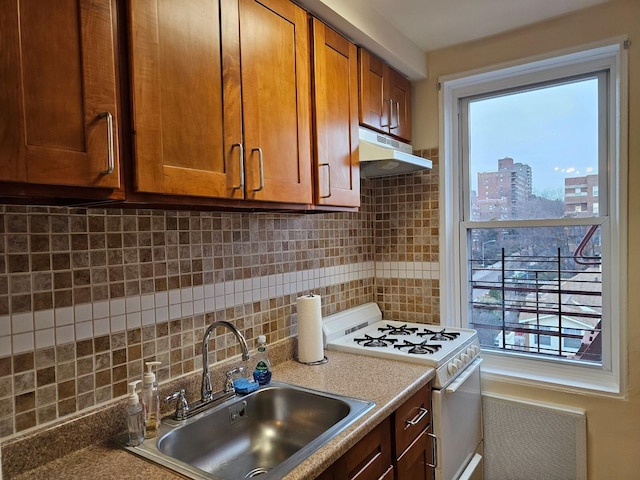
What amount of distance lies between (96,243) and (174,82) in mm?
517

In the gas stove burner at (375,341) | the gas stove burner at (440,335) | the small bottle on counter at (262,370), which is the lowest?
the gas stove burner at (440,335)

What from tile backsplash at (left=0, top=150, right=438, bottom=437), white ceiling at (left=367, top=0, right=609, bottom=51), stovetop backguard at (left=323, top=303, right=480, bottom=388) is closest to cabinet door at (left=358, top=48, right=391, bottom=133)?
white ceiling at (left=367, top=0, right=609, bottom=51)

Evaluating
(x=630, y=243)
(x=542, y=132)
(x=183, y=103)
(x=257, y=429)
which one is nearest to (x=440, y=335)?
(x=630, y=243)

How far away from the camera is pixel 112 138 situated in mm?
938

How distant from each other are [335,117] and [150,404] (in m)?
1.25

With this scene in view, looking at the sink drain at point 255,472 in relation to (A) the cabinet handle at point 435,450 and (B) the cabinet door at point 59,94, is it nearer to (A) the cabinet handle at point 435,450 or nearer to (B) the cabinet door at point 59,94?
(A) the cabinet handle at point 435,450

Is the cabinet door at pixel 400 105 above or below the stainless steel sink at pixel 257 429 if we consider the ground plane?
above

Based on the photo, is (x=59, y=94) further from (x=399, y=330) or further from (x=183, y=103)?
(x=399, y=330)

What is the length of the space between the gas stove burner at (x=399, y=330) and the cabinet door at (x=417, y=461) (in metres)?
0.62

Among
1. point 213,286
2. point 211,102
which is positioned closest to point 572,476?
point 213,286

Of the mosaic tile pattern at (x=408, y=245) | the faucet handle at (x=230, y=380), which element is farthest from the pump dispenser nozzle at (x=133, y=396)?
the mosaic tile pattern at (x=408, y=245)

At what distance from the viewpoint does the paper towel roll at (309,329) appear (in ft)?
6.09

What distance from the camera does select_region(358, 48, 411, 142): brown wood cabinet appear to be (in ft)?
6.61

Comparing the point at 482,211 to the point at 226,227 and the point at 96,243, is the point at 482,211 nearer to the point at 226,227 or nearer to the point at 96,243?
the point at 226,227
